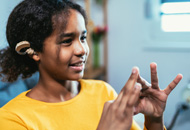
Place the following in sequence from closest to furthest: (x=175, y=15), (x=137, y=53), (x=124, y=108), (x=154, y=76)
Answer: (x=124, y=108) < (x=154, y=76) < (x=175, y=15) < (x=137, y=53)

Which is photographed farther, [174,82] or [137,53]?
[137,53]

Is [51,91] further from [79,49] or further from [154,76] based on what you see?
[154,76]

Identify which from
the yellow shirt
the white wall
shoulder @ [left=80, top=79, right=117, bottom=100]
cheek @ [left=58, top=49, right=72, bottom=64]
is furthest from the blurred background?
cheek @ [left=58, top=49, right=72, bottom=64]

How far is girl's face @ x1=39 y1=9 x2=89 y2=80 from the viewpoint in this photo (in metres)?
0.70

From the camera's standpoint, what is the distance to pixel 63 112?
744 mm

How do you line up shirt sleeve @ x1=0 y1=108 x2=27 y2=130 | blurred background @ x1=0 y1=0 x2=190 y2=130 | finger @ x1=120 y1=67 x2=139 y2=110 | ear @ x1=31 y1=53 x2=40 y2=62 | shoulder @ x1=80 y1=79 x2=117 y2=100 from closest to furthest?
finger @ x1=120 y1=67 x2=139 y2=110, shirt sleeve @ x1=0 y1=108 x2=27 y2=130, ear @ x1=31 y1=53 x2=40 y2=62, shoulder @ x1=80 y1=79 x2=117 y2=100, blurred background @ x1=0 y1=0 x2=190 y2=130

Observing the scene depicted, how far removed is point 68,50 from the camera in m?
0.70

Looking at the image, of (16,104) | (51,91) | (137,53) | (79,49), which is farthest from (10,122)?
(137,53)

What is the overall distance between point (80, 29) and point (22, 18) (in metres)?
0.19

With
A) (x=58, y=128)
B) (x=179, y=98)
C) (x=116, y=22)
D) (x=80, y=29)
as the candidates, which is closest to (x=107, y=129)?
(x=58, y=128)

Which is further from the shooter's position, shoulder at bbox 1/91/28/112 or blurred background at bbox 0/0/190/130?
blurred background at bbox 0/0/190/130

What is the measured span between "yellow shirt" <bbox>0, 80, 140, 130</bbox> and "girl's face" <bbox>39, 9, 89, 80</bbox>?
12cm

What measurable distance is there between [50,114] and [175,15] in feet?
A: 4.92

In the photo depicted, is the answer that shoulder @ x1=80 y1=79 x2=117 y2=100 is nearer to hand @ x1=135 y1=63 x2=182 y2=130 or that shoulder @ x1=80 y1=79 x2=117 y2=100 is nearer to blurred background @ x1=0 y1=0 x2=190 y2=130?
hand @ x1=135 y1=63 x2=182 y2=130
